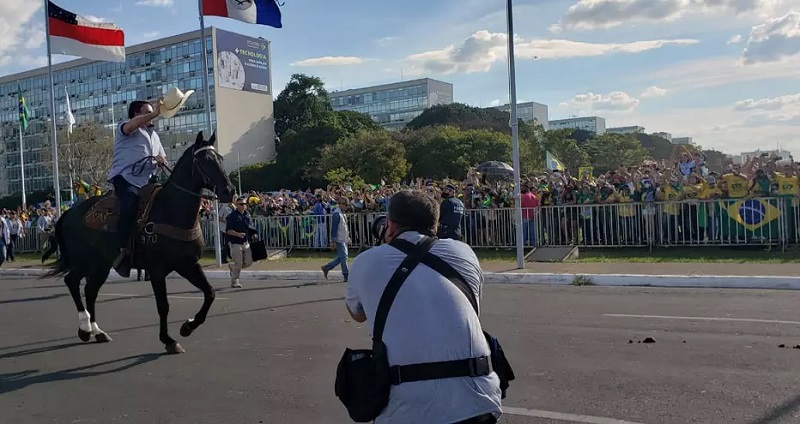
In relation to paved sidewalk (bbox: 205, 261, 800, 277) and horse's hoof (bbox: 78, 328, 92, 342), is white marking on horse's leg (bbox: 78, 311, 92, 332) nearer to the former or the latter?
horse's hoof (bbox: 78, 328, 92, 342)

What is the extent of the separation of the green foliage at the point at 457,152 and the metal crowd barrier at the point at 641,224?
1597 inches

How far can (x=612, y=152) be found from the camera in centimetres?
7556

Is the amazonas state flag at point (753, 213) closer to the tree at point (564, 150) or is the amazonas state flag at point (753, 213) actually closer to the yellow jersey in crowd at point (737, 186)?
the yellow jersey in crowd at point (737, 186)

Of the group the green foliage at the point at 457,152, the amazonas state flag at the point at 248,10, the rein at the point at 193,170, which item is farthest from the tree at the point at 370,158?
the rein at the point at 193,170

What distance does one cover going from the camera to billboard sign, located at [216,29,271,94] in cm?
8656

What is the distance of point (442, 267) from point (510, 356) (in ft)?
14.7

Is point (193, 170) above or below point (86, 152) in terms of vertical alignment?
below

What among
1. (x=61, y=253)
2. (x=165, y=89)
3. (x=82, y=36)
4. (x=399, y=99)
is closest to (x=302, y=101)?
(x=165, y=89)

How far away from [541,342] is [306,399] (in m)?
3.06

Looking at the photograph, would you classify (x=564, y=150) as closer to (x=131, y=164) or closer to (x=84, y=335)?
(x=131, y=164)

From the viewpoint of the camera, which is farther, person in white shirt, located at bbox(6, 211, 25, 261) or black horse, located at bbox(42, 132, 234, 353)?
person in white shirt, located at bbox(6, 211, 25, 261)

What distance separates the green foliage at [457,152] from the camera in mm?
61094

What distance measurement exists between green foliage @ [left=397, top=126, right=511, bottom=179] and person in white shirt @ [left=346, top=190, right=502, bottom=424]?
56718mm

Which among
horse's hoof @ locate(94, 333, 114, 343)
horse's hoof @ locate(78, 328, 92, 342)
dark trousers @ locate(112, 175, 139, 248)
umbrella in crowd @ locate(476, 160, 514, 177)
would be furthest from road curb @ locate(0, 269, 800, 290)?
umbrella in crowd @ locate(476, 160, 514, 177)
